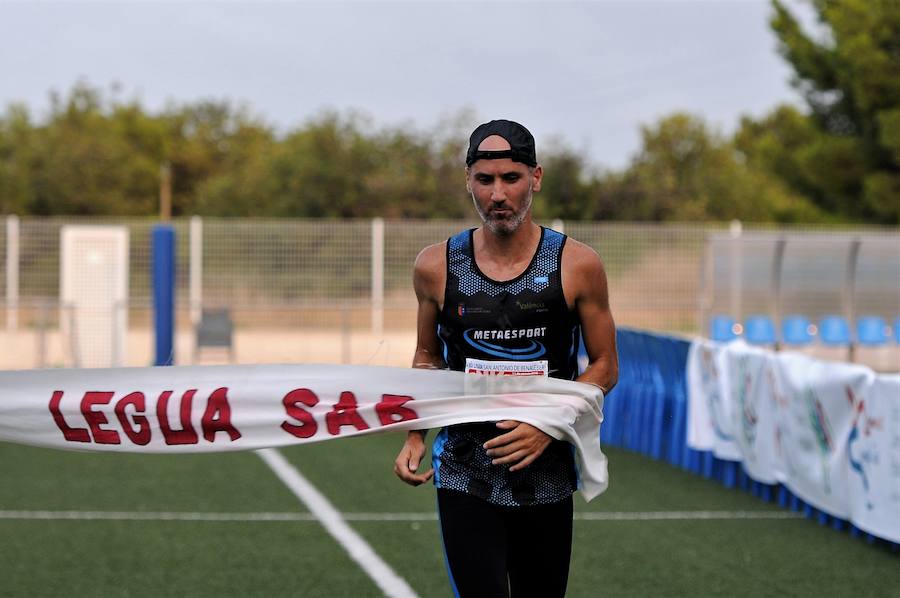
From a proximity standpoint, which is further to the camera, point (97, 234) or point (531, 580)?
point (97, 234)

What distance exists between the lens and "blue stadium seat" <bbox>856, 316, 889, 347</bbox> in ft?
77.6

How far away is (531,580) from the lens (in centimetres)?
433

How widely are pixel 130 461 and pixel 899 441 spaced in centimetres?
757

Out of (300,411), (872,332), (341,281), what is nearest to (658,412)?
(300,411)

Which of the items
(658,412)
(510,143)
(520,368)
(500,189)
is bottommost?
(658,412)

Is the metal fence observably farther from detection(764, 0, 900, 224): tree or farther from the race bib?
the race bib

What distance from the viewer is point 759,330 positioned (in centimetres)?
2303

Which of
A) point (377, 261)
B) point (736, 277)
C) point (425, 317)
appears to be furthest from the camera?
point (377, 261)

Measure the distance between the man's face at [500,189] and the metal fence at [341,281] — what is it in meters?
18.7

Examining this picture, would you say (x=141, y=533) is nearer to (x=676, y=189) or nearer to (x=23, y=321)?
(x=23, y=321)

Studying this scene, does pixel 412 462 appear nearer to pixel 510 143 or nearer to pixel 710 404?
pixel 510 143

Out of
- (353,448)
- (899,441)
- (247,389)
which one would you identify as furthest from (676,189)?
(247,389)

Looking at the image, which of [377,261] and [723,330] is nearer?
[723,330]

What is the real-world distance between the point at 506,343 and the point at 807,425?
637 centimetres
